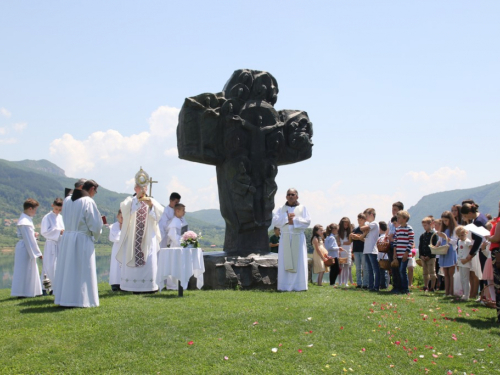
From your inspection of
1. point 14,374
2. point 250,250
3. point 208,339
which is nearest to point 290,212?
point 250,250

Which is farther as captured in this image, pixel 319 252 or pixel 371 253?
pixel 319 252

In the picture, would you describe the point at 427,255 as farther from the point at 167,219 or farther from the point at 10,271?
the point at 10,271

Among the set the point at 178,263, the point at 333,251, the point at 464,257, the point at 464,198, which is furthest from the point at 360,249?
the point at 464,198

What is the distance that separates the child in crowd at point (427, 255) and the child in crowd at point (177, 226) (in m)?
5.92

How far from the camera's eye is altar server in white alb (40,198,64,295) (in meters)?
11.2

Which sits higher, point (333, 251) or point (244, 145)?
point (244, 145)

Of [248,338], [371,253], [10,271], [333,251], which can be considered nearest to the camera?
[248,338]

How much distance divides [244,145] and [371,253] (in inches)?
159

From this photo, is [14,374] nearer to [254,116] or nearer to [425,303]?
[425,303]

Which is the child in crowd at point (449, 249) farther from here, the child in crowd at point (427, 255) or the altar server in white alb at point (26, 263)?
the altar server in white alb at point (26, 263)

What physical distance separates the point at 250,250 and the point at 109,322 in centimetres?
554

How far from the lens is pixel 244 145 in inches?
480

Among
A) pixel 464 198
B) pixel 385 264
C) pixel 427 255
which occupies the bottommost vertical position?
pixel 385 264

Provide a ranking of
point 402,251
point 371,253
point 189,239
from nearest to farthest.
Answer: point 189,239
point 402,251
point 371,253
